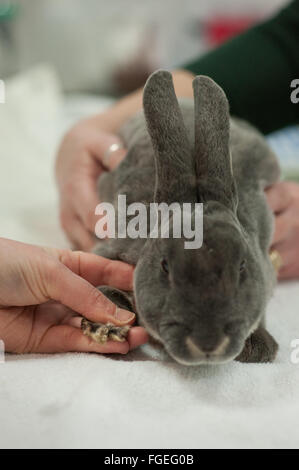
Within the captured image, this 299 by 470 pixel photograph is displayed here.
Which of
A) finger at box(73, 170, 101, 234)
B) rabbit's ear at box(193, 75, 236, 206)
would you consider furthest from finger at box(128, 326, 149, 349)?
finger at box(73, 170, 101, 234)

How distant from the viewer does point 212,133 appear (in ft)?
2.87

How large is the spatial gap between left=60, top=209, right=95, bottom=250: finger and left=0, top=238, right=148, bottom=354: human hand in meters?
0.33

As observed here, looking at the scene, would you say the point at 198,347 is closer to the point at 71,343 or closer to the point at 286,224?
the point at 71,343

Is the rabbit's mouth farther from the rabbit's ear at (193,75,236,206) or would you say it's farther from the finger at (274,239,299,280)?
the finger at (274,239,299,280)

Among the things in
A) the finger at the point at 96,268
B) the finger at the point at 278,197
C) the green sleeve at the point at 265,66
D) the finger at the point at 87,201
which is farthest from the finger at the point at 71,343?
the green sleeve at the point at 265,66

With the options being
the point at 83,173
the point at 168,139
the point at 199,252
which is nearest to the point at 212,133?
the point at 168,139

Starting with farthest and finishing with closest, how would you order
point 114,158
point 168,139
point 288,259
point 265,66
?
point 265,66 → point 288,259 → point 114,158 → point 168,139

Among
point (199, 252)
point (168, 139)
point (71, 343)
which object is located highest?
point (168, 139)

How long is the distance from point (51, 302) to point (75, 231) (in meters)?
0.47

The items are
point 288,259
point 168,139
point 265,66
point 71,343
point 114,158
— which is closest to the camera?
point 168,139

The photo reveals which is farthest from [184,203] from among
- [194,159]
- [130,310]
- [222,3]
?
[222,3]

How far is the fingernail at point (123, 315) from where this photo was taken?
3.19ft

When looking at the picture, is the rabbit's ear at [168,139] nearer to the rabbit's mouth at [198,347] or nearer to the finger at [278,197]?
→ the rabbit's mouth at [198,347]

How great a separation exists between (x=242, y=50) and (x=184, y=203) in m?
1.08
